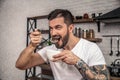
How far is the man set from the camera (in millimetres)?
1463

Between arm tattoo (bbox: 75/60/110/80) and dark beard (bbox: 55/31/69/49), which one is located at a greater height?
dark beard (bbox: 55/31/69/49)

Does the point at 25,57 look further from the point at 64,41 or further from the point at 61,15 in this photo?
the point at 61,15

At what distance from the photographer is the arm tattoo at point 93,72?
146cm

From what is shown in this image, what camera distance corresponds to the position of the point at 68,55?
1.40m

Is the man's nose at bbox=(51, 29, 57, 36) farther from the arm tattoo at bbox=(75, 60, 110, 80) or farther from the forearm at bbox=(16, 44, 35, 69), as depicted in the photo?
the arm tattoo at bbox=(75, 60, 110, 80)

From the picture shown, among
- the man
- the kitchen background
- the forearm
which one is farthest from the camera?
the kitchen background

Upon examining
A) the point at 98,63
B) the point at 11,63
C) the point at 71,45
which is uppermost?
the point at 71,45

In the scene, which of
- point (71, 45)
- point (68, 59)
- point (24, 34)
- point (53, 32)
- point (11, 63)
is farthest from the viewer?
point (11, 63)

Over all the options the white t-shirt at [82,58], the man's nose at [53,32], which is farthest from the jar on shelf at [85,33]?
the man's nose at [53,32]

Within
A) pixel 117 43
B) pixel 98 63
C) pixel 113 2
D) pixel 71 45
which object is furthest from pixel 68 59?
pixel 113 2

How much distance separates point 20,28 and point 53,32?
4597mm

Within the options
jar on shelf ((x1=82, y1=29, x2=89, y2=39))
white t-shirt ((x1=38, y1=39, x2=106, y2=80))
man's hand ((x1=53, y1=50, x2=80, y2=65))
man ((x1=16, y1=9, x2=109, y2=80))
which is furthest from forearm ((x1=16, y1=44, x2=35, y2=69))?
jar on shelf ((x1=82, y1=29, x2=89, y2=39))

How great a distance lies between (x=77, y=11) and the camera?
4523 mm

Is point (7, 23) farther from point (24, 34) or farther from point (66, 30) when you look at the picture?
point (66, 30)
